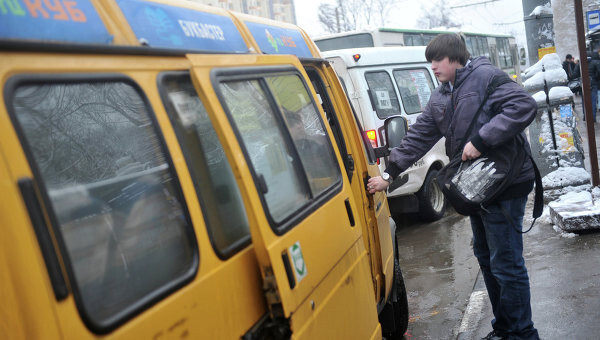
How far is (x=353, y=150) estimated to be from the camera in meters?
3.66

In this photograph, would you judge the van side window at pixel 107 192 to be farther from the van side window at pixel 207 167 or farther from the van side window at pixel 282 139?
the van side window at pixel 282 139

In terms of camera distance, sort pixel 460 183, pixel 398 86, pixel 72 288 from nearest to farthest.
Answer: pixel 72 288
pixel 460 183
pixel 398 86

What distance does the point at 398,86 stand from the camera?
818 cm

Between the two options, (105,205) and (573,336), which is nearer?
(105,205)

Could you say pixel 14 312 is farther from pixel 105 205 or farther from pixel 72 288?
pixel 105 205

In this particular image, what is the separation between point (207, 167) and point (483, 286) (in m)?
3.51

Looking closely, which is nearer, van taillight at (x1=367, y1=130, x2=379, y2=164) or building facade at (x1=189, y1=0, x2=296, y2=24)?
van taillight at (x1=367, y1=130, x2=379, y2=164)

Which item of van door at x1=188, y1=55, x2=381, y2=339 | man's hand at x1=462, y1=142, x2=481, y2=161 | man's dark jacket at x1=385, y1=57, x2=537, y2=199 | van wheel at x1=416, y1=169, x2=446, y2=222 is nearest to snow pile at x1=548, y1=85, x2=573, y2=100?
van wheel at x1=416, y1=169, x2=446, y2=222

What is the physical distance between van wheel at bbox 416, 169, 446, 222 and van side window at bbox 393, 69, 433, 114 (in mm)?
1012

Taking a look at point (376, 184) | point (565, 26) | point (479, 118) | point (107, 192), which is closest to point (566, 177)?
point (479, 118)

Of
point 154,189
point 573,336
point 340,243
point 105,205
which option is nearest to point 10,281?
point 105,205

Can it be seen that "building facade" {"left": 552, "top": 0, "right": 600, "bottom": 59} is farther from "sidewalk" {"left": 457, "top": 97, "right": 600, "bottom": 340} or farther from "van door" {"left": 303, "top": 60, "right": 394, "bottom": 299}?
"van door" {"left": 303, "top": 60, "right": 394, "bottom": 299}

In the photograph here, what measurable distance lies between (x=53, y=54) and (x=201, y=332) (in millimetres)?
903

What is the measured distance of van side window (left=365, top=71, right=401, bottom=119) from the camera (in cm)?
761
